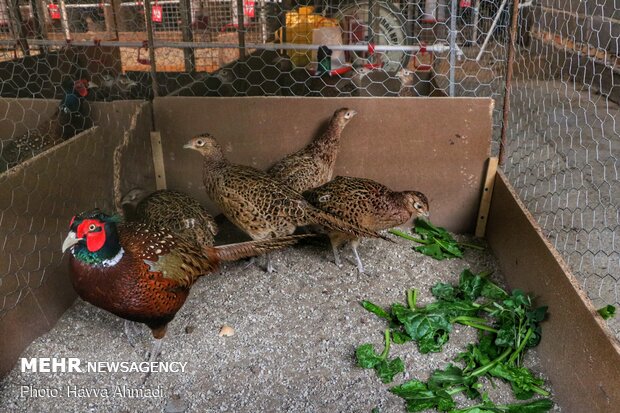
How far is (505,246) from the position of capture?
9.59ft

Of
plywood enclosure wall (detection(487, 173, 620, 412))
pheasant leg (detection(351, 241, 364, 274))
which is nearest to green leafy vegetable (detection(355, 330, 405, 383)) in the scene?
plywood enclosure wall (detection(487, 173, 620, 412))

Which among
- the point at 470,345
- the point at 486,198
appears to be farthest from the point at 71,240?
the point at 486,198

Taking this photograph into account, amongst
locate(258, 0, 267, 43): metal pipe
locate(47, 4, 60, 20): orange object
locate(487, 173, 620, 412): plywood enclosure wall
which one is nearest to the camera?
locate(487, 173, 620, 412): plywood enclosure wall

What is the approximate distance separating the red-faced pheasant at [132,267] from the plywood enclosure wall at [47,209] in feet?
1.06

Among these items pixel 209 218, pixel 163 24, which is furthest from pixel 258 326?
pixel 163 24

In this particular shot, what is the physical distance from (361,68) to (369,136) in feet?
3.18

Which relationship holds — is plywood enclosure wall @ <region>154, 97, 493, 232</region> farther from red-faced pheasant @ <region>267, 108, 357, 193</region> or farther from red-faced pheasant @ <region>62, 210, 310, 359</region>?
red-faced pheasant @ <region>62, 210, 310, 359</region>

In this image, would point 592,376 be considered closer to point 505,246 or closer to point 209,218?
point 505,246

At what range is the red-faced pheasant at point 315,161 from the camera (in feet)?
10.2

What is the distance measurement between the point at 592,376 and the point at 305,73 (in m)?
3.33

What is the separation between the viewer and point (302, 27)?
4.85m

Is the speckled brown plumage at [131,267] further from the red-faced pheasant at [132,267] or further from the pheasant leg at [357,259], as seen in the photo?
the pheasant leg at [357,259]

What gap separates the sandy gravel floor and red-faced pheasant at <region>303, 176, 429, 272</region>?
0.27m

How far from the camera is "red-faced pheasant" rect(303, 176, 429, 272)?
2840 millimetres
